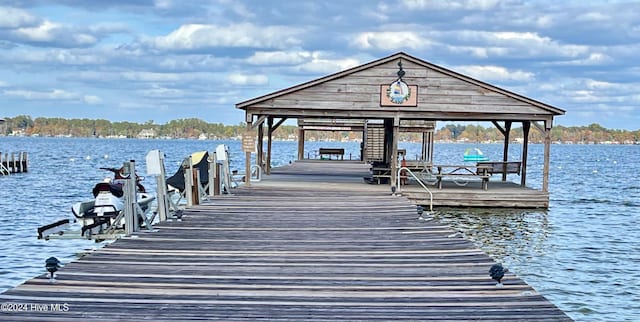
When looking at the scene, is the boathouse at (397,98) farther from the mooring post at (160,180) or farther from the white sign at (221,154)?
the mooring post at (160,180)

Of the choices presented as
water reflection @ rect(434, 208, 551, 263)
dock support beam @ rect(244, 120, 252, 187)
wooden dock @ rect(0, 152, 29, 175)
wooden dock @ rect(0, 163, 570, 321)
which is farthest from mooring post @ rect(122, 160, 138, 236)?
wooden dock @ rect(0, 152, 29, 175)

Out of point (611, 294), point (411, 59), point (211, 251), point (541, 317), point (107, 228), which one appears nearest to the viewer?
point (541, 317)

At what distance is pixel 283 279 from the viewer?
7.94m

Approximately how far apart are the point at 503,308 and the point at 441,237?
13.9 feet

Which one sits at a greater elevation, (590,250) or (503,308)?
(503,308)

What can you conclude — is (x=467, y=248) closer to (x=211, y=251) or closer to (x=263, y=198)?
(x=211, y=251)

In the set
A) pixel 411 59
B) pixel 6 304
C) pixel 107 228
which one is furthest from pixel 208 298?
pixel 411 59

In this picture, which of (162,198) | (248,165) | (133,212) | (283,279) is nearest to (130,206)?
(133,212)

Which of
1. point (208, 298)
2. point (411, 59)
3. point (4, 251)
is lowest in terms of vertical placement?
point (4, 251)

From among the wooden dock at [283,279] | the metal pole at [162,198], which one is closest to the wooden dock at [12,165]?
the metal pole at [162,198]

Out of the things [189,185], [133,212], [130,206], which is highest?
[189,185]

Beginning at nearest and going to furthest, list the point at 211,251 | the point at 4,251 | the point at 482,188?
the point at 211,251, the point at 4,251, the point at 482,188

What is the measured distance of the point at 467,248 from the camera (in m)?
9.88

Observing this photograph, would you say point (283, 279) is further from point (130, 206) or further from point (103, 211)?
point (103, 211)
